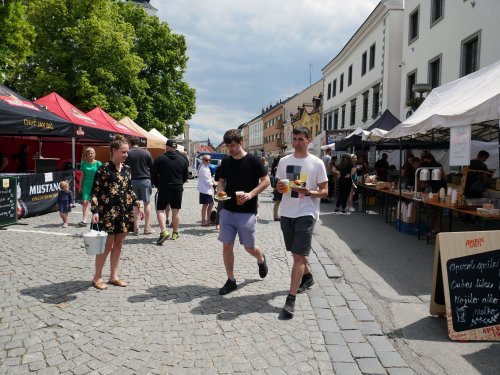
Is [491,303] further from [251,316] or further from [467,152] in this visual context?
[467,152]

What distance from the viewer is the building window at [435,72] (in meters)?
15.9

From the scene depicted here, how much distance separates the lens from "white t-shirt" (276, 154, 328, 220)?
399cm

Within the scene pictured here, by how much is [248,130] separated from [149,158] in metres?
95.9

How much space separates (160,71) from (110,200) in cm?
2953

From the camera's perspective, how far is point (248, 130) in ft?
336

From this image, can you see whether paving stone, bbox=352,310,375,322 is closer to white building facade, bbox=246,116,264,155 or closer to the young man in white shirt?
the young man in white shirt

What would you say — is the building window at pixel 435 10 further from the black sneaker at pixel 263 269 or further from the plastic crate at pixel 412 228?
the black sneaker at pixel 263 269

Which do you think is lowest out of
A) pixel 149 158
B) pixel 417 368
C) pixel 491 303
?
pixel 417 368

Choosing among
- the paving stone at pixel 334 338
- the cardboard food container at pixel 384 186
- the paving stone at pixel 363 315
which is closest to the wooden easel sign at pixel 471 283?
the paving stone at pixel 363 315

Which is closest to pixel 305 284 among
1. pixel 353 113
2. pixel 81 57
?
pixel 81 57

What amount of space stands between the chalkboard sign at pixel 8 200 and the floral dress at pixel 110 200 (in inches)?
192

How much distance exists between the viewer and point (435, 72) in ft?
53.8

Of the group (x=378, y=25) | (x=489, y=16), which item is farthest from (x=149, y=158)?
(x=378, y=25)

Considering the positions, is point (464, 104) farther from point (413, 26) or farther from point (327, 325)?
point (413, 26)
